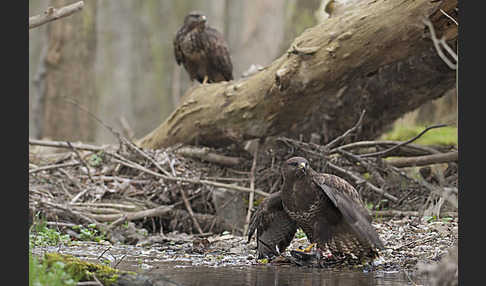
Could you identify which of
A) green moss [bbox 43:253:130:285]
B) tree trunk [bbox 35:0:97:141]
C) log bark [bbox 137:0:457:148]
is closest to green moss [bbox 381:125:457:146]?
log bark [bbox 137:0:457:148]

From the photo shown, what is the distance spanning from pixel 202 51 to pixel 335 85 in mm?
3300

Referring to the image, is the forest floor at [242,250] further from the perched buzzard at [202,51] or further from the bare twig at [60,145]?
the perched buzzard at [202,51]

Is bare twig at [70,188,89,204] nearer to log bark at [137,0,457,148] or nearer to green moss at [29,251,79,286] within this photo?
log bark at [137,0,457,148]

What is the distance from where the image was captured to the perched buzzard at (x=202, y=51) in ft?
29.8

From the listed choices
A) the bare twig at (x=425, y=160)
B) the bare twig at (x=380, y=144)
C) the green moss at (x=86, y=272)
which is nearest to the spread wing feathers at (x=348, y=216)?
the green moss at (x=86, y=272)

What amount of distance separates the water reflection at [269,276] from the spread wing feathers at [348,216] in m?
0.23

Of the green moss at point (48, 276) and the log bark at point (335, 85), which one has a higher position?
the log bark at point (335, 85)

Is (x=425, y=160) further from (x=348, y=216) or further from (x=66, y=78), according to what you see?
(x=66, y=78)

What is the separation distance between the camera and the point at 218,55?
9.06 m

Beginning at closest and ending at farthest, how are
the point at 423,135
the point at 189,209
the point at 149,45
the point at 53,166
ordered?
the point at 189,209
the point at 53,166
the point at 423,135
the point at 149,45

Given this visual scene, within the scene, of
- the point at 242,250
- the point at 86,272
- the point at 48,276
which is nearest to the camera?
the point at 48,276

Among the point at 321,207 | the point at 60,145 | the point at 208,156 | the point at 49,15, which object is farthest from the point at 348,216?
the point at 60,145

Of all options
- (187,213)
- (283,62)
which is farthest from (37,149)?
(283,62)

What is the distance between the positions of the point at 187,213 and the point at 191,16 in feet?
11.9
